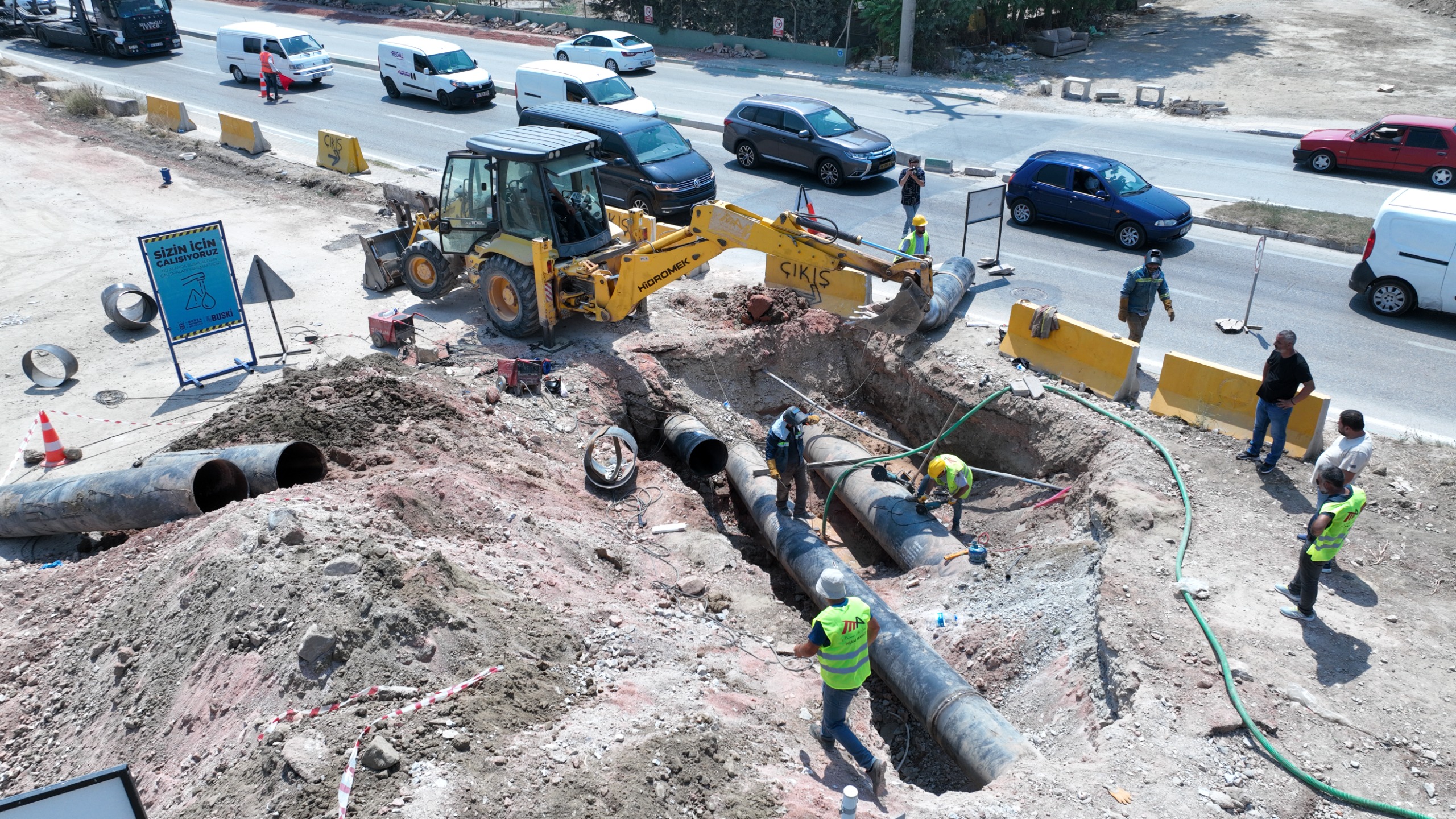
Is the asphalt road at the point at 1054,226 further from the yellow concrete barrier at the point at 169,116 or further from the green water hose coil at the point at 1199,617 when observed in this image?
the green water hose coil at the point at 1199,617

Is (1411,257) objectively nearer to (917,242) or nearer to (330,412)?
(917,242)

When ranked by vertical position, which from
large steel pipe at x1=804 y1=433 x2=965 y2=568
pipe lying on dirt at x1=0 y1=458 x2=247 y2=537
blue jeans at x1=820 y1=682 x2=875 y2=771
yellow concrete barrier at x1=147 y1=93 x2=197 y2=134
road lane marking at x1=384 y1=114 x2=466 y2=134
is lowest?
large steel pipe at x1=804 y1=433 x2=965 y2=568

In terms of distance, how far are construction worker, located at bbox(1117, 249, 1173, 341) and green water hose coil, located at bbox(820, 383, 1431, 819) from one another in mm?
1779

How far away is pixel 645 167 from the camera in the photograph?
1856 centimetres

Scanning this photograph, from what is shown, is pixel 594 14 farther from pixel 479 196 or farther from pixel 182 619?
pixel 182 619

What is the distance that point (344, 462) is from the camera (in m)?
9.96

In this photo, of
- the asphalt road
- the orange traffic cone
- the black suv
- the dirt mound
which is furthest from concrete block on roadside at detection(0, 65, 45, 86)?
the dirt mound

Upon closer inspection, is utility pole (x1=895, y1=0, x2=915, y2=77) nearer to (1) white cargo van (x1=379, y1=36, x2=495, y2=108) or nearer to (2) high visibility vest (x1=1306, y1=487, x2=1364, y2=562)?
(1) white cargo van (x1=379, y1=36, x2=495, y2=108)

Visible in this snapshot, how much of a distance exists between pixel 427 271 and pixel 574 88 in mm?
11038

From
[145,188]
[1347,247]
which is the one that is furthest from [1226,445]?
[145,188]

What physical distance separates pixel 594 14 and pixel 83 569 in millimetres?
39894

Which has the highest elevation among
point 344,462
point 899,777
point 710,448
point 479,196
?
point 479,196

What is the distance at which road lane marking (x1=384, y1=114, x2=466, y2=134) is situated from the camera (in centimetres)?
2599

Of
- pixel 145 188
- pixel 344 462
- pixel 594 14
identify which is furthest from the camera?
pixel 594 14
